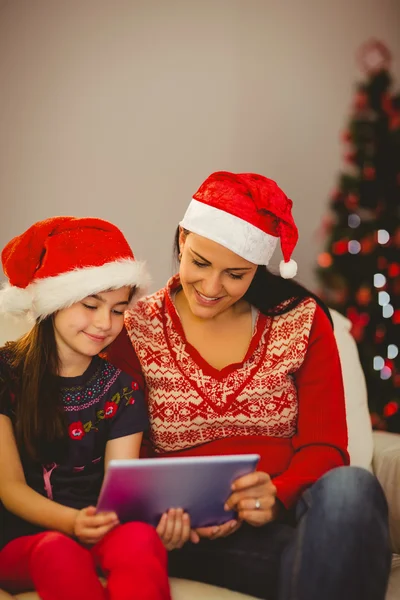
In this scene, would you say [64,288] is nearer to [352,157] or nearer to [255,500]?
[255,500]

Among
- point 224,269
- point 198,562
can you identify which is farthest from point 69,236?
point 198,562

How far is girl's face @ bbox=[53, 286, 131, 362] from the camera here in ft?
4.71

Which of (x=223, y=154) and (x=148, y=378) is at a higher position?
(x=223, y=154)

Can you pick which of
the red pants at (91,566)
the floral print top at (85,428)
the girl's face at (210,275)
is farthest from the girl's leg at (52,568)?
the girl's face at (210,275)

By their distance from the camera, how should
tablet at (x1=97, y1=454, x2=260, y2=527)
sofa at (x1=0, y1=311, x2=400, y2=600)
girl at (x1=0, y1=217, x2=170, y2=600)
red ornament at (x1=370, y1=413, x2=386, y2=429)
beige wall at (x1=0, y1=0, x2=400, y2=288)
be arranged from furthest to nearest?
red ornament at (x1=370, y1=413, x2=386, y2=429)
beige wall at (x1=0, y1=0, x2=400, y2=288)
sofa at (x1=0, y1=311, x2=400, y2=600)
girl at (x1=0, y1=217, x2=170, y2=600)
tablet at (x1=97, y1=454, x2=260, y2=527)

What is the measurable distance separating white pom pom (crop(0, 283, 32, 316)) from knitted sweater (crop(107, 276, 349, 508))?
0.24 metres

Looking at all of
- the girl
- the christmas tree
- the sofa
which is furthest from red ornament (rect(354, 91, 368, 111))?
the girl

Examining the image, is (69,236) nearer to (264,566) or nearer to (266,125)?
(264,566)

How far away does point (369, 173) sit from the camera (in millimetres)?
2715

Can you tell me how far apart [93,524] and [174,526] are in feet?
0.51

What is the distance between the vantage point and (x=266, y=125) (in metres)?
3.06

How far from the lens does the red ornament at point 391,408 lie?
277cm

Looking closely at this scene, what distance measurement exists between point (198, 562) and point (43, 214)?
1637mm

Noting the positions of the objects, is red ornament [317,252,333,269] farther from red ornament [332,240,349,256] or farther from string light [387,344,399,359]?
string light [387,344,399,359]
